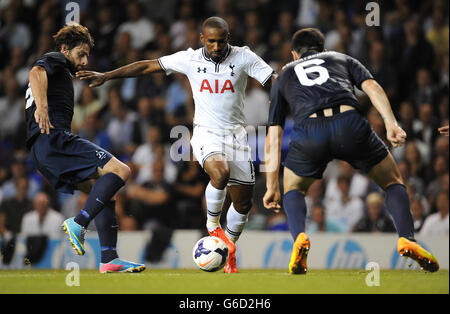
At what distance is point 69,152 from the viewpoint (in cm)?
653

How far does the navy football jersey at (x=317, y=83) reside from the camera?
5762 mm

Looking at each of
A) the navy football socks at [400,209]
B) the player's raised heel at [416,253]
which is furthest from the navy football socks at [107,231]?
the player's raised heel at [416,253]

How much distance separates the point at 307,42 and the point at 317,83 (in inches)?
19.4

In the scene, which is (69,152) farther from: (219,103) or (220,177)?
(219,103)

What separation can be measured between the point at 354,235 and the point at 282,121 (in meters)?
3.95

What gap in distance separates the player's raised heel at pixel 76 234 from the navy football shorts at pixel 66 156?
1.76 ft

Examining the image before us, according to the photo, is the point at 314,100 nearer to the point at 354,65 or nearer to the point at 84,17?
the point at 354,65

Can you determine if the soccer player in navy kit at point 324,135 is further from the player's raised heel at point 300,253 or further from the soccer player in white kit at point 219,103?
the soccer player in white kit at point 219,103

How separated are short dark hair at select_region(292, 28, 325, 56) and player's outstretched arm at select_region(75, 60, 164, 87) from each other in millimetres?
1841

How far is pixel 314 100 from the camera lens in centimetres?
578

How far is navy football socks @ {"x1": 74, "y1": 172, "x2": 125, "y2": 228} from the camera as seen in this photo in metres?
6.37
